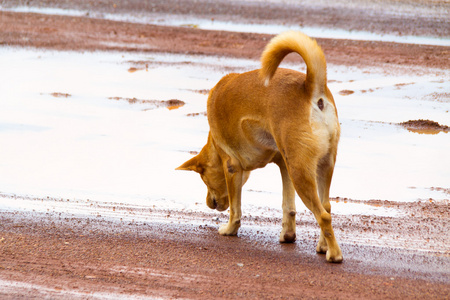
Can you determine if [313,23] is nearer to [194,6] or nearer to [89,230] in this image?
[194,6]

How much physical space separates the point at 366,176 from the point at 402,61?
24.9ft

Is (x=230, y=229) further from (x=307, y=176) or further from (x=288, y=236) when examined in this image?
(x=307, y=176)

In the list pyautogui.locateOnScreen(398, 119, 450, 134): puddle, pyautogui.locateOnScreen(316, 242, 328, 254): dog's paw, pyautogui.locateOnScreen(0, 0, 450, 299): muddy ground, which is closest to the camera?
pyautogui.locateOnScreen(0, 0, 450, 299): muddy ground

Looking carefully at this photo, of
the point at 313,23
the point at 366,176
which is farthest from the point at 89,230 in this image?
the point at 313,23

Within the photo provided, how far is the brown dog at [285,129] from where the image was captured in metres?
5.20

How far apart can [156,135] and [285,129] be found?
5002mm

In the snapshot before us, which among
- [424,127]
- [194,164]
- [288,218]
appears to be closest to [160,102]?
[424,127]

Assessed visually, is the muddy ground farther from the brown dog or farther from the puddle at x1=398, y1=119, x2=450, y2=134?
the puddle at x1=398, y1=119, x2=450, y2=134

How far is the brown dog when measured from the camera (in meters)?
5.20

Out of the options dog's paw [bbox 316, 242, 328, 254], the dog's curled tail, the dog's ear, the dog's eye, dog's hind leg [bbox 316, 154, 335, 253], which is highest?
the dog's curled tail

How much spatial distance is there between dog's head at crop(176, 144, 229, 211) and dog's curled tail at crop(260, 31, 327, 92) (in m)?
1.45

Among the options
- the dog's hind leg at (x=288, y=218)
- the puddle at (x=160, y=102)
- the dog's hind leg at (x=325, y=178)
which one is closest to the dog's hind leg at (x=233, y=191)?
the dog's hind leg at (x=288, y=218)

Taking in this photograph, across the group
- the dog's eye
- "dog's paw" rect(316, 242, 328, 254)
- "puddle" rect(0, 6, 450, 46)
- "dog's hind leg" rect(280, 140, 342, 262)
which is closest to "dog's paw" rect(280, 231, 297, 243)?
"dog's paw" rect(316, 242, 328, 254)

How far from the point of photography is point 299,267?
540 cm
